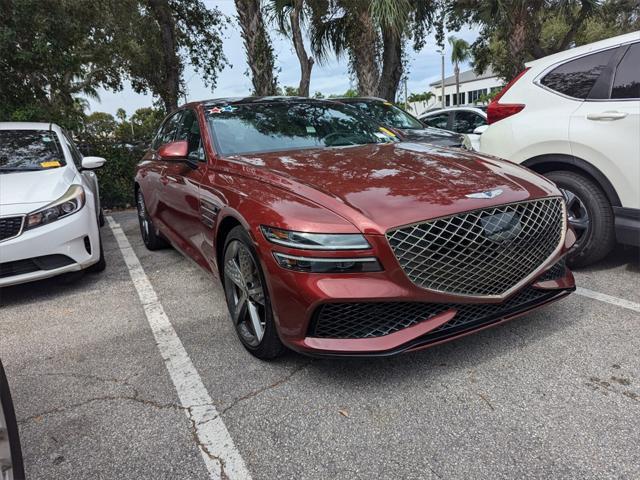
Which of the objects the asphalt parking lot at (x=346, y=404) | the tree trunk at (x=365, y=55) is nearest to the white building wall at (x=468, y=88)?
the tree trunk at (x=365, y=55)

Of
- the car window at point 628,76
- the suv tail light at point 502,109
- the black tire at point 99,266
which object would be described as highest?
the car window at point 628,76

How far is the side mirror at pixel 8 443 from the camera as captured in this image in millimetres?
1464

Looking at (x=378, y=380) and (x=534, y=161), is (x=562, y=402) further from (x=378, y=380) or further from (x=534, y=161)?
(x=534, y=161)

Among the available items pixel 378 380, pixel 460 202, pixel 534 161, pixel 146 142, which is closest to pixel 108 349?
pixel 378 380

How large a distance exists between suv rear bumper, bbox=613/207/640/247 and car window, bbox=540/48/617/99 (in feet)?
3.27

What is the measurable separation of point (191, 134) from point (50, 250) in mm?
1500

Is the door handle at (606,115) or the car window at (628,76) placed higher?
the car window at (628,76)

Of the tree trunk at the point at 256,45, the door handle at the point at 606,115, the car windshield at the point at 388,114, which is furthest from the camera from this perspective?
the tree trunk at the point at 256,45

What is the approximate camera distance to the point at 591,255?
3.86m

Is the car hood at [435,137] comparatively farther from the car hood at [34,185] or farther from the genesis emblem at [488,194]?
the car hood at [34,185]

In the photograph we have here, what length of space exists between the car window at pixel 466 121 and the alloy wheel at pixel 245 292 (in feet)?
24.5

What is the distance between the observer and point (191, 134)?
387cm

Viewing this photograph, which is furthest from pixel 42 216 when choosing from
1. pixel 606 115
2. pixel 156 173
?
pixel 606 115

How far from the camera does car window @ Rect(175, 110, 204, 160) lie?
3.54 meters
